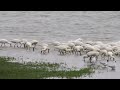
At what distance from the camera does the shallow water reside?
20.6 metres

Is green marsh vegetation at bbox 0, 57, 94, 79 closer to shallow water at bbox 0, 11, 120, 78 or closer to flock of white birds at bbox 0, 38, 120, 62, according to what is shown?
shallow water at bbox 0, 11, 120, 78

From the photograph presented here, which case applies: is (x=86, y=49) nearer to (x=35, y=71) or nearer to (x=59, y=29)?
(x=35, y=71)

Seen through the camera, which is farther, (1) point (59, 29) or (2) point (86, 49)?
(1) point (59, 29)

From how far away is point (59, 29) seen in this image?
112ft

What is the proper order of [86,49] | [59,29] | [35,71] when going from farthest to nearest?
[59,29], [86,49], [35,71]

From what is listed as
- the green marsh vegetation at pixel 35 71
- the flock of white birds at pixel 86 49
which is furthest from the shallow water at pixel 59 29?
the green marsh vegetation at pixel 35 71

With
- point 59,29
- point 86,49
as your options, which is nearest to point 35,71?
point 86,49

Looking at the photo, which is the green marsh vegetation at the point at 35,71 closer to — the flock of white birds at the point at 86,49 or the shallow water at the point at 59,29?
the shallow water at the point at 59,29

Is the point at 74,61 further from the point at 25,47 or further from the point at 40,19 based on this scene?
the point at 40,19

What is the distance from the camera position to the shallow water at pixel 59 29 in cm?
2059

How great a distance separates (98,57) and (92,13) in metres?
25.6

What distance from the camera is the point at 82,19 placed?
41062mm

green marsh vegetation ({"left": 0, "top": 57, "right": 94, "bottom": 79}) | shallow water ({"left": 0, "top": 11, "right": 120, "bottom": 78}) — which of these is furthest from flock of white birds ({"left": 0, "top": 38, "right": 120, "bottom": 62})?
green marsh vegetation ({"left": 0, "top": 57, "right": 94, "bottom": 79})

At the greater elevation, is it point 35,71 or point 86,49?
point 86,49
